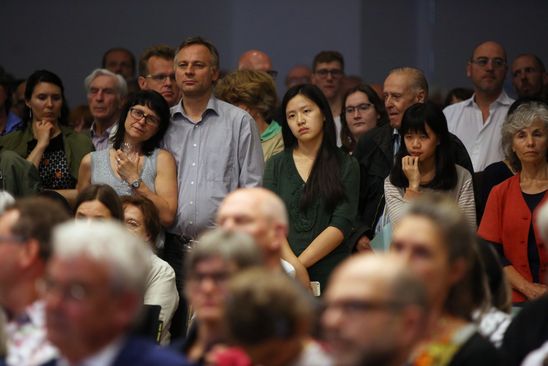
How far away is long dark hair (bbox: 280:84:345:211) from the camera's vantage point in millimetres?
5941

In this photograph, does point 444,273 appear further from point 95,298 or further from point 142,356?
point 95,298

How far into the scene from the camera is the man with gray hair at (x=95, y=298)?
10.1 feet

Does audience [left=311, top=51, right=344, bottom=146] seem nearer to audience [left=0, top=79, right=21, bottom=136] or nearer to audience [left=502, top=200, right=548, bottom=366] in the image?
audience [left=0, top=79, right=21, bottom=136]

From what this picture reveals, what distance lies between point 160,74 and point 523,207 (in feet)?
8.01

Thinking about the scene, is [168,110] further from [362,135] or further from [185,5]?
[185,5]

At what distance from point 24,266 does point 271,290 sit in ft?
3.20

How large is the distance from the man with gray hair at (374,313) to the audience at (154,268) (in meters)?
2.32

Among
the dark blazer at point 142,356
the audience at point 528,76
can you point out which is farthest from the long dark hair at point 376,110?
the dark blazer at point 142,356

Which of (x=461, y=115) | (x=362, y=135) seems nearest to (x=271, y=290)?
(x=362, y=135)

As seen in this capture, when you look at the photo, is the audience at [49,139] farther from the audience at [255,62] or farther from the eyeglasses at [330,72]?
the eyeglasses at [330,72]

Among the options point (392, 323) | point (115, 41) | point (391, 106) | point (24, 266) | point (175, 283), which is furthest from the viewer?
point (115, 41)

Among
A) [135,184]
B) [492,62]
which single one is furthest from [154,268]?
[492,62]

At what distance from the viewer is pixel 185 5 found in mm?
9758

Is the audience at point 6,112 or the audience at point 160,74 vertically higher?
the audience at point 160,74
